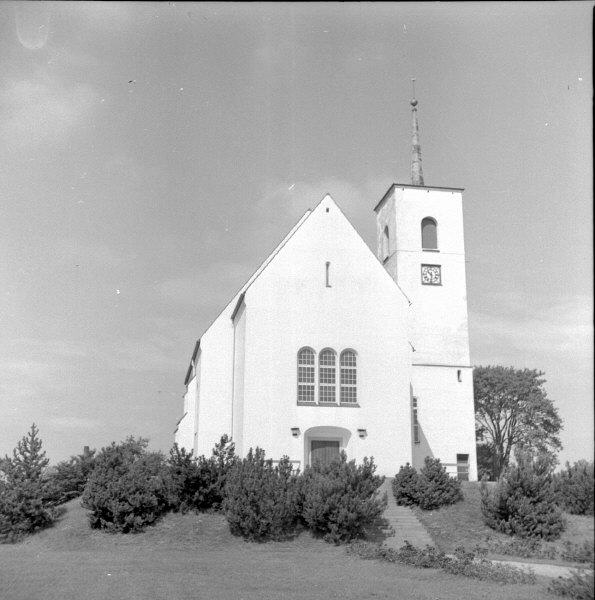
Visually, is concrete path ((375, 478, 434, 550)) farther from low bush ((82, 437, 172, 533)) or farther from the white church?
low bush ((82, 437, 172, 533))

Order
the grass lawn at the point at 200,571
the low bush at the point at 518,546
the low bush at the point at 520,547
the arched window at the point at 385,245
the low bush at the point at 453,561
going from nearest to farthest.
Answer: the grass lawn at the point at 200,571 → the low bush at the point at 453,561 → the low bush at the point at 520,547 → the low bush at the point at 518,546 → the arched window at the point at 385,245

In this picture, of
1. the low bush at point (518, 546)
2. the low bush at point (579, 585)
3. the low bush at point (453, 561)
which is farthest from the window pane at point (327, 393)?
the low bush at point (579, 585)

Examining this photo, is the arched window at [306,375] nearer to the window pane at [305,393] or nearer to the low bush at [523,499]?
the window pane at [305,393]

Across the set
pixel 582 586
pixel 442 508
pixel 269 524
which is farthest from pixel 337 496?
pixel 582 586

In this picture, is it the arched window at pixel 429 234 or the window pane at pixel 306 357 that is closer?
the window pane at pixel 306 357

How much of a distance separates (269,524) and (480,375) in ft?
158

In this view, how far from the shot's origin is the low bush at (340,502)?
22.4m

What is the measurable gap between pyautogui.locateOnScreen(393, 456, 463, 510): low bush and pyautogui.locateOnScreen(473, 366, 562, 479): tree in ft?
129

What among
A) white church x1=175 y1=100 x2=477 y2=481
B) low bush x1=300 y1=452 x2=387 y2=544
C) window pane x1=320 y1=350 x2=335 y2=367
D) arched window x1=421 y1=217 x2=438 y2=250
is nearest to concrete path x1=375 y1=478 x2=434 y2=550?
low bush x1=300 y1=452 x2=387 y2=544

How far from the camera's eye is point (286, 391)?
3178cm

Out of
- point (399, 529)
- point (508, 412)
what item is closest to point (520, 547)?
point (399, 529)

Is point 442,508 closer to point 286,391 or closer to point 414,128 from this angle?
point 286,391

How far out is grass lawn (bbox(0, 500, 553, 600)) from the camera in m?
14.9

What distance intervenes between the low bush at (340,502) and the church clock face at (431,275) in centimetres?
2116
